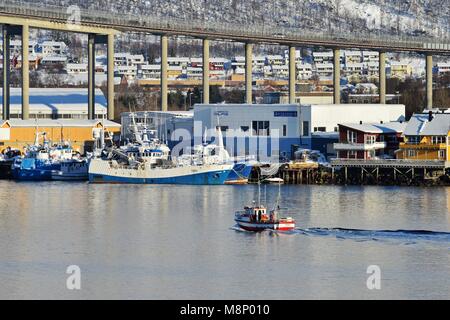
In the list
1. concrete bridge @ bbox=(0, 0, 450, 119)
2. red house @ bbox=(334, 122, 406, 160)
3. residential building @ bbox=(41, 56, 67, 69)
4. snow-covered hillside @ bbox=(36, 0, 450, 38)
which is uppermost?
snow-covered hillside @ bbox=(36, 0, 450, 38)

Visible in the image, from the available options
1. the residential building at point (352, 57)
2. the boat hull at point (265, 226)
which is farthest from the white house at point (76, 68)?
the boat hull at point (265, 226)

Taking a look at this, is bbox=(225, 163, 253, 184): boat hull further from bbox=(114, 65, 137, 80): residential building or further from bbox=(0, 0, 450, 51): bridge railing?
bbox=(114, 65, 137, 80): residential building

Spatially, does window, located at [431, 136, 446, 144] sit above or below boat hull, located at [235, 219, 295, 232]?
above

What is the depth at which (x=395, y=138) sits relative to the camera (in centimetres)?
6038

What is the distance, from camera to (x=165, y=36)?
247 ft

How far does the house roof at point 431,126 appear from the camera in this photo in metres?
57.6

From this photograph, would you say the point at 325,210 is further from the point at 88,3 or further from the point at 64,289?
the point at 88,3

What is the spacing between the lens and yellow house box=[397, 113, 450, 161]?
57188mm

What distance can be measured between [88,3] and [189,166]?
325ft

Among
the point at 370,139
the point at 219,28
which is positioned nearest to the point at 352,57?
the point at 219,28

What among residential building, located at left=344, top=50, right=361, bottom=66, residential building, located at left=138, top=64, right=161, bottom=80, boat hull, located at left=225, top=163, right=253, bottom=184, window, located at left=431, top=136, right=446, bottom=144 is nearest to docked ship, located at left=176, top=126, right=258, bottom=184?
boat hull, located at left=225, top=163, right=253, bottom=184

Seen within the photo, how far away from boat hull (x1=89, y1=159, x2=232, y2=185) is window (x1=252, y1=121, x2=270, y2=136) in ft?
19.3

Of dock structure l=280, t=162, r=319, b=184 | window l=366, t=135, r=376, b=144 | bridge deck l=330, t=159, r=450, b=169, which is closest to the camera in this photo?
bridge deck l=330, t=159, r=450, b=169

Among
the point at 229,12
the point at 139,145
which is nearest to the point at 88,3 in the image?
the point at 229,12
